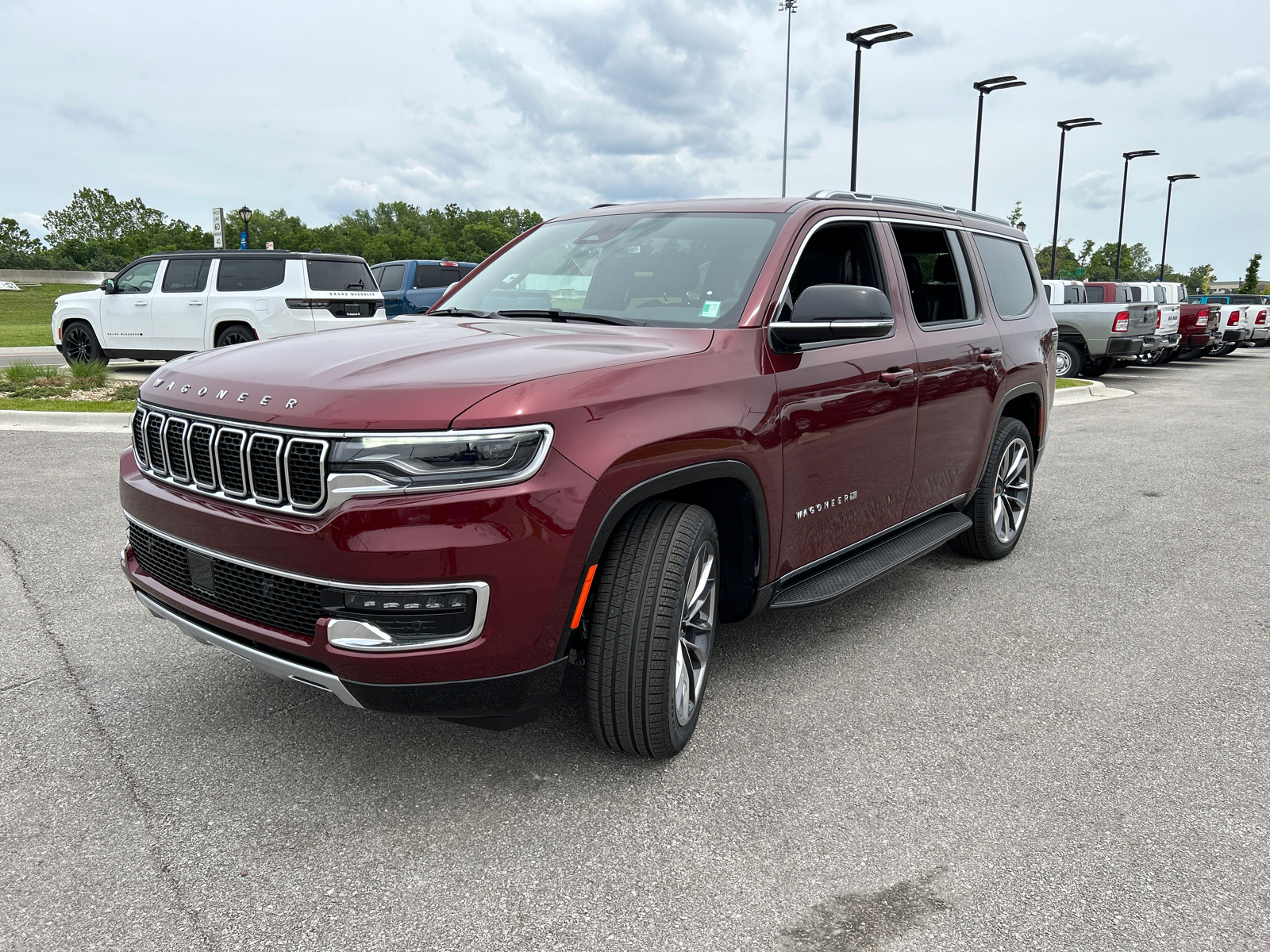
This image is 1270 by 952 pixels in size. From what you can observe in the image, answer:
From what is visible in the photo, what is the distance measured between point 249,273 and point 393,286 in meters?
4.79

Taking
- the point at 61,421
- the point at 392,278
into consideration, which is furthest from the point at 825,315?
the point at 392,278

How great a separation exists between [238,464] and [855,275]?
108 inches

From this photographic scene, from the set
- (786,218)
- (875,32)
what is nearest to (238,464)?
(786,218)

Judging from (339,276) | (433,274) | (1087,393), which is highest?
(433,274)

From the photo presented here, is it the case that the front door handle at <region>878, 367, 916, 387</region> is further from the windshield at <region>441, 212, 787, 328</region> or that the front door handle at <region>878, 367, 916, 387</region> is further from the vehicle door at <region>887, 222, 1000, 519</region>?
the windshield at <region>441, 212, 787, 328</region>

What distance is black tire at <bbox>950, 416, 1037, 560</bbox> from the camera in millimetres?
5355

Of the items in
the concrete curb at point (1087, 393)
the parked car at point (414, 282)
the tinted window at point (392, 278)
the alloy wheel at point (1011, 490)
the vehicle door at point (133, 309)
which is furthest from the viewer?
the tinted window at point (392, 278)

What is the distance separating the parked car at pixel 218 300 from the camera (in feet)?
45.3

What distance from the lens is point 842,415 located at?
3.74 m

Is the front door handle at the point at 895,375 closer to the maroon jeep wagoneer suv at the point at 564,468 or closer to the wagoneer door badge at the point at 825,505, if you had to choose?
the maroon jeep wagoneer suv at the point at 564,468

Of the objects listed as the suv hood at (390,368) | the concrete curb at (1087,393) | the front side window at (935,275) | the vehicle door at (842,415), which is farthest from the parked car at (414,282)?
the suv hood at (390,368)

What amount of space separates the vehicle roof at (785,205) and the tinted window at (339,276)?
10.4 meters

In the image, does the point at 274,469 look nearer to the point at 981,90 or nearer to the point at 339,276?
the point at 339,276

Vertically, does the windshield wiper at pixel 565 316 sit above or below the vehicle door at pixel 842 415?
above
